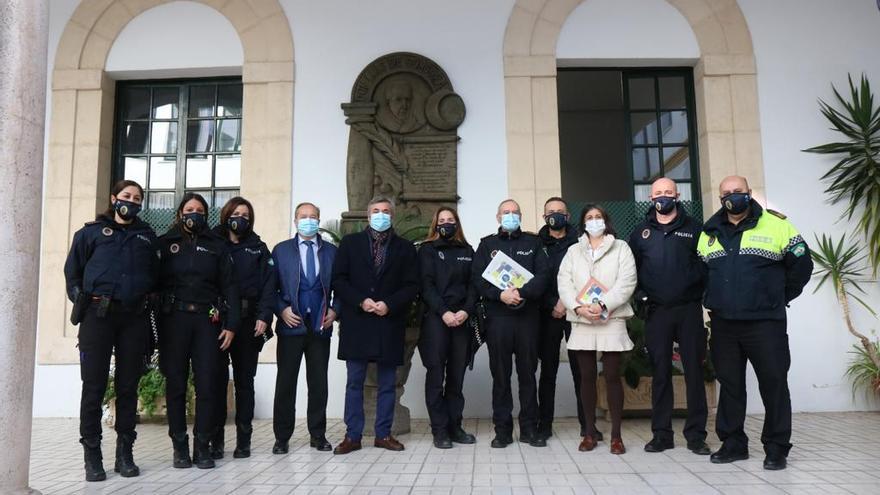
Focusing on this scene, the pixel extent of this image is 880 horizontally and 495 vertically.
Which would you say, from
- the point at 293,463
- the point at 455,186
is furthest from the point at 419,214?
the point at 293,463

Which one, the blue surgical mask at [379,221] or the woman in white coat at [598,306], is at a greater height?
the blue surgical mask at [379,221]

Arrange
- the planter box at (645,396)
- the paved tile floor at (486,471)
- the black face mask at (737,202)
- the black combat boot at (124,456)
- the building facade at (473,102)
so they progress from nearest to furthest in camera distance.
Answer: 1. the paved tile floor at (486,471)
2. the black combat boot at (124,456)
3. the black face mask at (737,202)
4. the planter box at (645,396)
5. the building facade at (473,102)

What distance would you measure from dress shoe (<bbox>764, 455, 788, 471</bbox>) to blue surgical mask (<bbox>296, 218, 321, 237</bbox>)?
353cm

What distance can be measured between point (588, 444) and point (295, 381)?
7.29 ft

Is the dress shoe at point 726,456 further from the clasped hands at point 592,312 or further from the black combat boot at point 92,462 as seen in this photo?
the black combat boot at point 92,462

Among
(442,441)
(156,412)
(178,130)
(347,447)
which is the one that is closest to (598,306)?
(442,441)

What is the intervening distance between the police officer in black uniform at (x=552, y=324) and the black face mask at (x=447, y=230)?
29.1 inches

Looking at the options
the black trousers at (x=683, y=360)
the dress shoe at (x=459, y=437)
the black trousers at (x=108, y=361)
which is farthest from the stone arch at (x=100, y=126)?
the black trousers at (x=683, y=360)

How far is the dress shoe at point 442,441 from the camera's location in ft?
15.9

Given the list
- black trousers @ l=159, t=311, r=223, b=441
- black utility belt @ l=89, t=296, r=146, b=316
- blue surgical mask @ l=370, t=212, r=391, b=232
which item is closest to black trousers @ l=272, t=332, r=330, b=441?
black trousers @ l=159, t=311, r=223, b=441

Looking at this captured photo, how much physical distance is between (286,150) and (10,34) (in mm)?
3676

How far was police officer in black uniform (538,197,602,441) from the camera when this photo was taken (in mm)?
5066

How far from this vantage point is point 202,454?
436 cm

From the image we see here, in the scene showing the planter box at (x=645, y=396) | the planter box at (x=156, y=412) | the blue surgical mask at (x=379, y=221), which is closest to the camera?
the blue surgical mask at (x=379, y=221)
